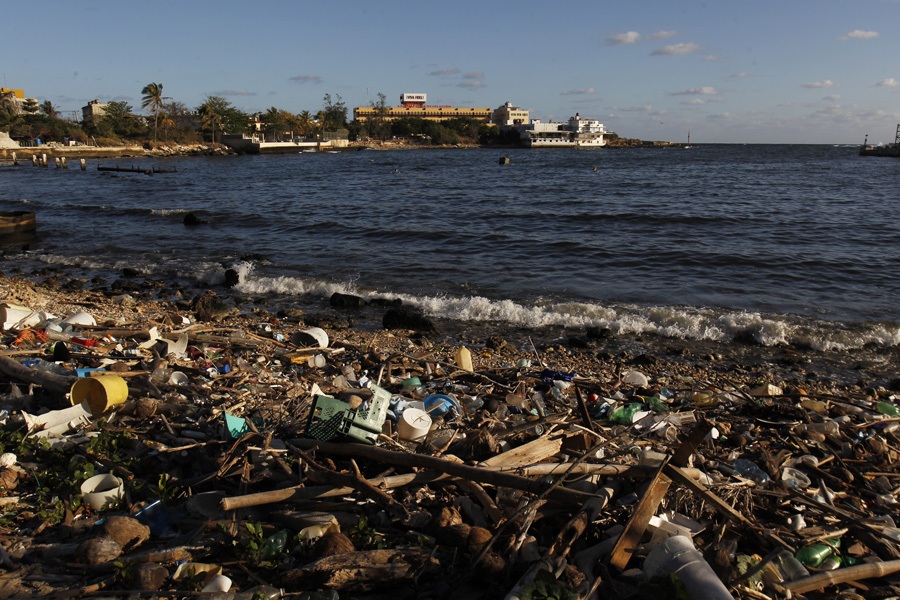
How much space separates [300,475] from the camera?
3395 millimetres

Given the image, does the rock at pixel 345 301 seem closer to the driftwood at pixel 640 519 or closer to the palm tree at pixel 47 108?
the driftwood at pixel 640 519

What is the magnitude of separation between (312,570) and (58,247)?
18824mm

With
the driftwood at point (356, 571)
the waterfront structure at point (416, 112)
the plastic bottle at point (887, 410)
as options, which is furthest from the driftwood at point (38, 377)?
the waterfront structure at point (416, 112)

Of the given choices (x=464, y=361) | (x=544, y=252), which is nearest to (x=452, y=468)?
(x=464, y=361)

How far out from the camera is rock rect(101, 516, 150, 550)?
3015mm

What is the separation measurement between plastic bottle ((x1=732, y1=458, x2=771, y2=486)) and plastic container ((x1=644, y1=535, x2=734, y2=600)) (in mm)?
1248

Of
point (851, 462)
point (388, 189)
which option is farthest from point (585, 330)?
point (388, 189)

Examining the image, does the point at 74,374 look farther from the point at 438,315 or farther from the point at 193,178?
the point at 193,178

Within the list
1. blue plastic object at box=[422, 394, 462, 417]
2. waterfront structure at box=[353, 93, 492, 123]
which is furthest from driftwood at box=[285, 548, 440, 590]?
waterfront structure at box=[353, 93, 492, 123]

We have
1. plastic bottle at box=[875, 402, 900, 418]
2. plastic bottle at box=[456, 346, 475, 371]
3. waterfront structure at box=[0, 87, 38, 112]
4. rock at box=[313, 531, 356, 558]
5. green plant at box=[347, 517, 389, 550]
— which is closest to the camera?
rock at box=[313, 531, 356, 558]

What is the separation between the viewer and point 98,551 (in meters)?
2.91

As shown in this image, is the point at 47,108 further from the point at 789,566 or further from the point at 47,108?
the point at 789,566

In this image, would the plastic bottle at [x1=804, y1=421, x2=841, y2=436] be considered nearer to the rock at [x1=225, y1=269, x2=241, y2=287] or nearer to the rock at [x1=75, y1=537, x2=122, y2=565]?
the rock at [x1=75, y1=537, x2=122, y2=565]

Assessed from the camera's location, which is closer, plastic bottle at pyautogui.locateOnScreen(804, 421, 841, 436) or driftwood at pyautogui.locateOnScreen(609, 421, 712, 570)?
driftwood at pyautogui.locateOnScreen(609, 421, 712, 570)
